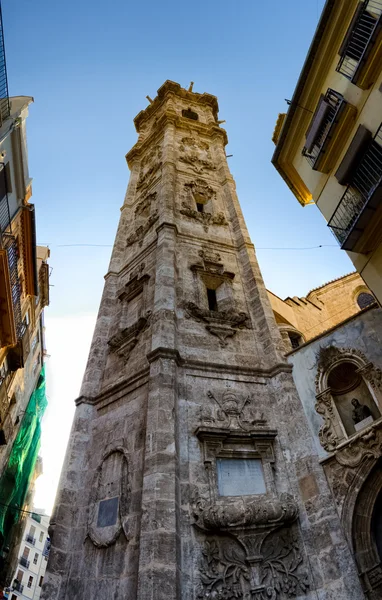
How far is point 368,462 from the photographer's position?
745 centimetres

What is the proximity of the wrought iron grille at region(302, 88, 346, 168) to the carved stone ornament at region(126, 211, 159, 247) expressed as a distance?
7001 millimetres

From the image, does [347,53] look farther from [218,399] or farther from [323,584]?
[323,584]

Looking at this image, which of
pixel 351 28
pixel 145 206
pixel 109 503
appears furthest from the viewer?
pixel 145 206

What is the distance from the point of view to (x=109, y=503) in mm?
8141

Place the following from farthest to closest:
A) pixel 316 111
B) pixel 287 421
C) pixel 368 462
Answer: pixel 316 111 < pixel 287 421 < pixel 368 462

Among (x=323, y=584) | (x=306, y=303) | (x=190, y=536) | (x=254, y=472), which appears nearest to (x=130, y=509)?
(x=190, y=536)

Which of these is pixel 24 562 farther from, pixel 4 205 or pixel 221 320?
pixel 221 320

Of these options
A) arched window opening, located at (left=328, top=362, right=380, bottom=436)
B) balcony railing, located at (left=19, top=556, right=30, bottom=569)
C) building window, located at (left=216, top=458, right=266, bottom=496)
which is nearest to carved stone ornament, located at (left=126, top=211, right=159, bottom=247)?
arched window opening, located at (left=328, top=362, right=380, bottom=436)

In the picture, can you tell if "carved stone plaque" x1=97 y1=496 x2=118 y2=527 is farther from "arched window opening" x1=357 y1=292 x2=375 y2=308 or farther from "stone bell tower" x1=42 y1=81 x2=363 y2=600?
"arched window opening" x1=357 y1=292 x2=375 y2=308

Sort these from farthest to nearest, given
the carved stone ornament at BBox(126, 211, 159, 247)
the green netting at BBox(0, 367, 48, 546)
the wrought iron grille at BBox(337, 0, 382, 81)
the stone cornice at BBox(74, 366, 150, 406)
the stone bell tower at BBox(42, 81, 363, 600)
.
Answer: the green netting at BBox(0, 367, 48, 546)
the carved stone ornament at BBox(126, 211, 159, 247)
the stone cornice at BBox(74, 366, 150, 406)
the wrought iron grille at BBox(337, 0, 382, 81)
the stone bell tower at BBox(42, 81, 363, 600)

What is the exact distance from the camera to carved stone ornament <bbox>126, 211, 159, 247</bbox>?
15.9 metres

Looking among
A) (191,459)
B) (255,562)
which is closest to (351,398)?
(191,459)

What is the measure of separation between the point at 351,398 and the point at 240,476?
117 inches

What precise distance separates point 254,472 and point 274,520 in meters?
1.07
